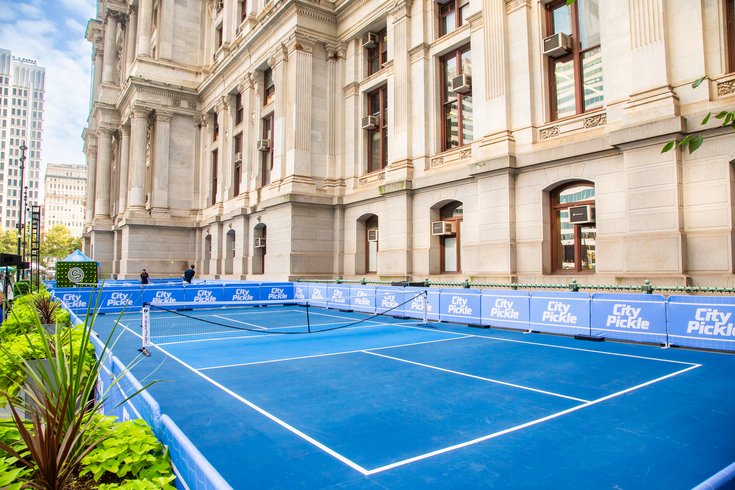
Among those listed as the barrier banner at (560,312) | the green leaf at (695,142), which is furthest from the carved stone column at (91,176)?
the green leaf at (695,142)

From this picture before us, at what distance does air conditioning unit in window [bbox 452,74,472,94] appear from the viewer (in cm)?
2228

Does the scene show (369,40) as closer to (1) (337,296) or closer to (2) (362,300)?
(1) (337,296)

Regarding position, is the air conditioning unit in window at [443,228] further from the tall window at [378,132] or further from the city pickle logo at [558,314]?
the city pickle logo at [558,314]

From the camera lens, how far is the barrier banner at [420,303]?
708 inches

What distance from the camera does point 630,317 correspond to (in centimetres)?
1281

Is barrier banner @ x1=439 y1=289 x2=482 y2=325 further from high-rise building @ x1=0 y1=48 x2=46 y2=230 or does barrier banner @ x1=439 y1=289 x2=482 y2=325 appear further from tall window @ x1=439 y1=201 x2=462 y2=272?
high-rise building @ x1=0 y1=48 x2=46 y2=230

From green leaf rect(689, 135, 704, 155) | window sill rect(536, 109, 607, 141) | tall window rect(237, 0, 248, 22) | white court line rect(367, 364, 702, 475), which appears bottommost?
white court line rect(367, 364, 702, 475)

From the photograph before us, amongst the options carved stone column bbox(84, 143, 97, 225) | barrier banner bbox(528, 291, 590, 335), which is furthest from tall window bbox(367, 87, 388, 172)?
carved stone column bbox(84, 143, 97, 225)

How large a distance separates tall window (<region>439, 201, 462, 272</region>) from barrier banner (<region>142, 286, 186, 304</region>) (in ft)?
43.6

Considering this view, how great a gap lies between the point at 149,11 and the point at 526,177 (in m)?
47.7

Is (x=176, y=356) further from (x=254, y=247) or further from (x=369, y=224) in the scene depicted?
(x=254, y=247)

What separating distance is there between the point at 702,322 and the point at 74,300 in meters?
24.2

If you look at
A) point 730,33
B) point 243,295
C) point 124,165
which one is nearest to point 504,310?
point 730,33

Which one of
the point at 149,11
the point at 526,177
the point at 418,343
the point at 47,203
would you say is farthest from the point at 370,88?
the point at 47,203
